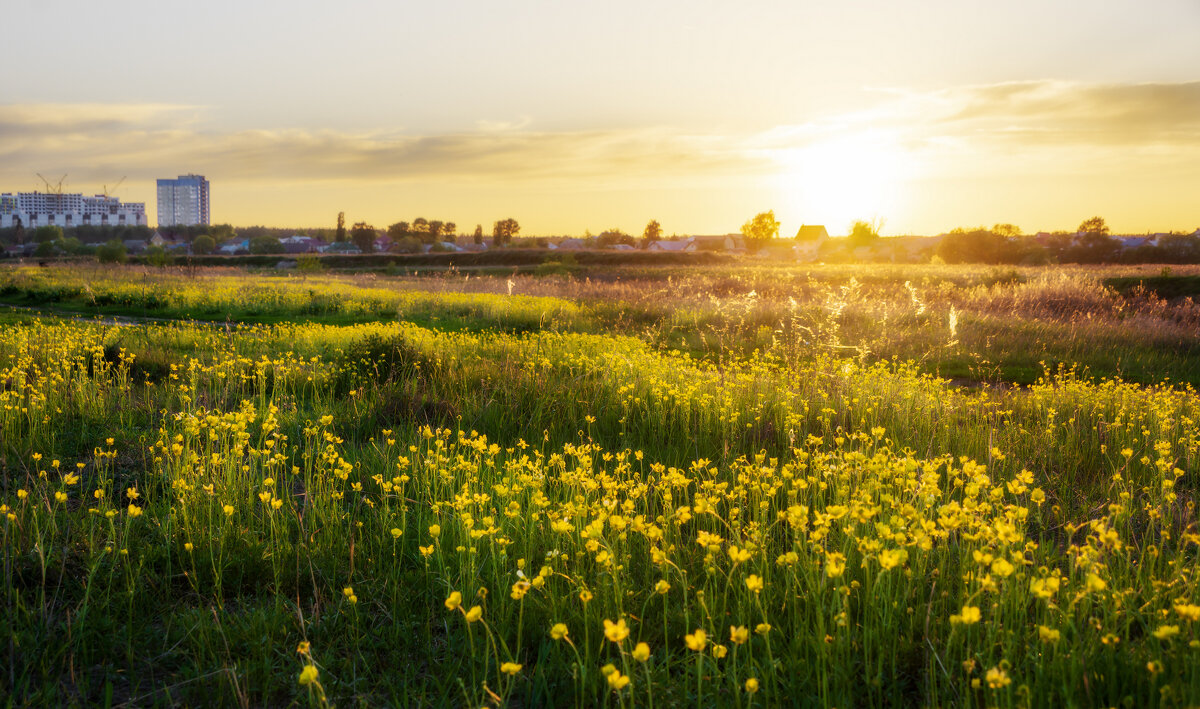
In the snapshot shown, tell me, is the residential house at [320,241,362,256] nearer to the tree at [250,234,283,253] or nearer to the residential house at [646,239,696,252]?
the tree at [250,234,283,253]

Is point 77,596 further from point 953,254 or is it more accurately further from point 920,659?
point 953,254

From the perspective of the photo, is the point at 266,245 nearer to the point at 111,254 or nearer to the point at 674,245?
the point at 111,254

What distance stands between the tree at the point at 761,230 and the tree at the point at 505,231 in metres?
36.8

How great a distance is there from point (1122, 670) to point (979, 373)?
987 cm

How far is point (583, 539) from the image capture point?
3.53 meters

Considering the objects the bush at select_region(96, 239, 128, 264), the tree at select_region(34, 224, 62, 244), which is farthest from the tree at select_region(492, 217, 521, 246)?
the tree at select_region(34, 224, 62, 244)

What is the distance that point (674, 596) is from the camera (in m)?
3.35

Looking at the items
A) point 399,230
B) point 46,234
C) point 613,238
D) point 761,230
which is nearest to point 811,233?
point 761,230

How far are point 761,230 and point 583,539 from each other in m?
108

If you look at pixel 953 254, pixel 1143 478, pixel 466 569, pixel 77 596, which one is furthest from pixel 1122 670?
pixel 953 254

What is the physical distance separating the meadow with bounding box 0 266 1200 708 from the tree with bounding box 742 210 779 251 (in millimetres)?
98542

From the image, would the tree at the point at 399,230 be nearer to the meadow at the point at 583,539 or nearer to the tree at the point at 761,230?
the tree at the point at 761,230

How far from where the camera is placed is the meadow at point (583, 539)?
255cm

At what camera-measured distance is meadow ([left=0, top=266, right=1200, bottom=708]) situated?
8.38 ft
